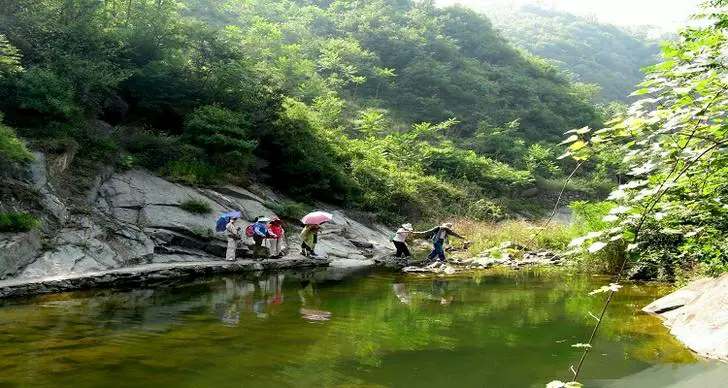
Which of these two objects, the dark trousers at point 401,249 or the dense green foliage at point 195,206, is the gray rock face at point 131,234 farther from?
the dark trousers at point 401,249

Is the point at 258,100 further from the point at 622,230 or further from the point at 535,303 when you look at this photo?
the point at 622,230

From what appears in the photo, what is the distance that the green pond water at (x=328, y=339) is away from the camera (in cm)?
493

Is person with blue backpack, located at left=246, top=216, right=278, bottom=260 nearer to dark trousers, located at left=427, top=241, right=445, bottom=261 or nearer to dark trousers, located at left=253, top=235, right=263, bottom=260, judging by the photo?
dark trousers, located at left=253, top=235, right=263, bottom=260

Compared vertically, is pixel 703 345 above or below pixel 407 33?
below

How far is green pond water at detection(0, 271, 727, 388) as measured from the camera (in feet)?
16.2

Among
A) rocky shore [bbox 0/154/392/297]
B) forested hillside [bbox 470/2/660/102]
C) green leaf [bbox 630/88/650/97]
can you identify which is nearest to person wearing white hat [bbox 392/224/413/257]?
rocky shore [bbox 0/154/392/297]

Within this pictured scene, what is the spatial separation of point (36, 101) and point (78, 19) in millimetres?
4796

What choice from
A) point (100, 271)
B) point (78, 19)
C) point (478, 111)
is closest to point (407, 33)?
point (478, 111)

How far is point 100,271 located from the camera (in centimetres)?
1072

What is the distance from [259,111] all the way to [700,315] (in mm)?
15521

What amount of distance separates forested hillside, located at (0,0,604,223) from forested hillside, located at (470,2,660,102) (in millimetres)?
39863

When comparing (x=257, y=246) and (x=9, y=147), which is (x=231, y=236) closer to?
(x=257, y=246)

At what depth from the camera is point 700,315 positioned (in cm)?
646

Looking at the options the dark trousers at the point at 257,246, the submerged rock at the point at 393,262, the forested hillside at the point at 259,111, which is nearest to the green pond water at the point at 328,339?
the dark trousers at the point at 257,246
